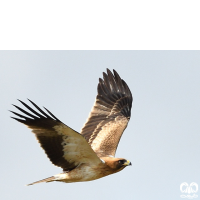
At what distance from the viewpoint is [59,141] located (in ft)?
35.4

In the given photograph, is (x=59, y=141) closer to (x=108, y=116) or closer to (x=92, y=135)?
(x=92, y=135)

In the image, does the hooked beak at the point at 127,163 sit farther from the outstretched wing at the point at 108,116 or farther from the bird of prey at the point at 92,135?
the outstretched wing at the point at 108,116

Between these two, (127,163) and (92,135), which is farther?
(92,135)

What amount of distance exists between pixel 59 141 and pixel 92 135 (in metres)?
2.80

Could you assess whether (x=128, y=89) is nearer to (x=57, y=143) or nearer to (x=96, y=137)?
(x=96, y=137)

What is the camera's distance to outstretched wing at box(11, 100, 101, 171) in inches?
408

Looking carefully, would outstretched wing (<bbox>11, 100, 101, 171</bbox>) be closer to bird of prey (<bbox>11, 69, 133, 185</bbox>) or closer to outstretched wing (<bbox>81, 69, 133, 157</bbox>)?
bird of prey (<bbox>11, 69, 133, 185</bbox>)

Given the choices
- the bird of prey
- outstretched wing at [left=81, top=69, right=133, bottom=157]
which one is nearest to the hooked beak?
the bird of prey

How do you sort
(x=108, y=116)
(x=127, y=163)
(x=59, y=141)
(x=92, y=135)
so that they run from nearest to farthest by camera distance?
(x=59, y=141)
(x=127, y=163)
(x=92, y=135)
(x=108, y=116)

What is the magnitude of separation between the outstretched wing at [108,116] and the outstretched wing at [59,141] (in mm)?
1313

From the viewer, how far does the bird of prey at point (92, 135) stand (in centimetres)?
1049

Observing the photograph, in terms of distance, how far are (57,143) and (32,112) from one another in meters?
0.97

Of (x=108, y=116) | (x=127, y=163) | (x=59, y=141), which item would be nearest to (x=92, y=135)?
(x=108, y=116)
